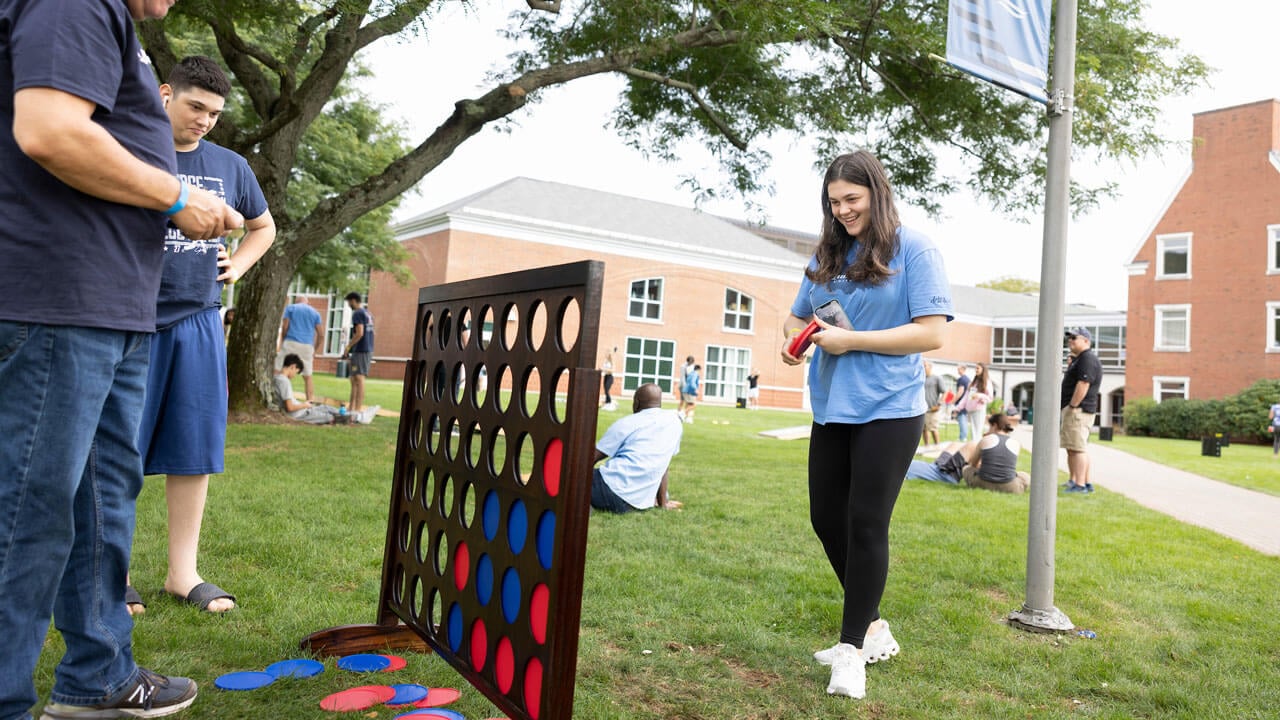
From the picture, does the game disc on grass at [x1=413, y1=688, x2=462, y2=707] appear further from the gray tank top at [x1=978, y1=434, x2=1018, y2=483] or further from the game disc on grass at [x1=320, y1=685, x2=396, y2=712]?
the gray tank top at [x1=978, y1=434, x2=1018, y2=483]

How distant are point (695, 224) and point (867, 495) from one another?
128 ft

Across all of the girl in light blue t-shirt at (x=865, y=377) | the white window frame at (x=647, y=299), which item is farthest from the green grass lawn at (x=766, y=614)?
the white window frame at (x=647, y=299)

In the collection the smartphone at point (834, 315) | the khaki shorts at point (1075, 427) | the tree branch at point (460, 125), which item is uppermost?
the tree branch at point (460, 125)

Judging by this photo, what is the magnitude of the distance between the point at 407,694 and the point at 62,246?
5.12 feet

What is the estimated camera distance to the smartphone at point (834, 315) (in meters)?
3.07

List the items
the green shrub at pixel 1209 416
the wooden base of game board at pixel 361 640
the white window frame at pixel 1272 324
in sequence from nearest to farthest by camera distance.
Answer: the wooden base of game board at pixel 361 640 → the green shrub at pixel 1209 416 → the white window frame at pixel 1272 324

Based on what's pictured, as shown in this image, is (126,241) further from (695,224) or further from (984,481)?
(695,224)

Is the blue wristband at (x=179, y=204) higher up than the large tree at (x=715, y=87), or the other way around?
the large tree at (x=715, y=87)

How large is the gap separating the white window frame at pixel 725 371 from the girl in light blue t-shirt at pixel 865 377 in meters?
35.5

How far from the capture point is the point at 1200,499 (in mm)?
9664

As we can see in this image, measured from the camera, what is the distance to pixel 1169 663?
3.39m

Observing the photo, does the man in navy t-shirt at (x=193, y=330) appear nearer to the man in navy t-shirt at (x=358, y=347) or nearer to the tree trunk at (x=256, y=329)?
the tree trunk at (x=256, y=329)

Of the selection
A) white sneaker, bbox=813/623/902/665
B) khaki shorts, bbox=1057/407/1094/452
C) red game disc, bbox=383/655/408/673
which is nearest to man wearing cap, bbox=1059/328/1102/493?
khaki shorts, bbox=1057/407/1094/452

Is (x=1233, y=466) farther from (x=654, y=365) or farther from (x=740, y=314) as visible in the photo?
(x=740, y=314)
